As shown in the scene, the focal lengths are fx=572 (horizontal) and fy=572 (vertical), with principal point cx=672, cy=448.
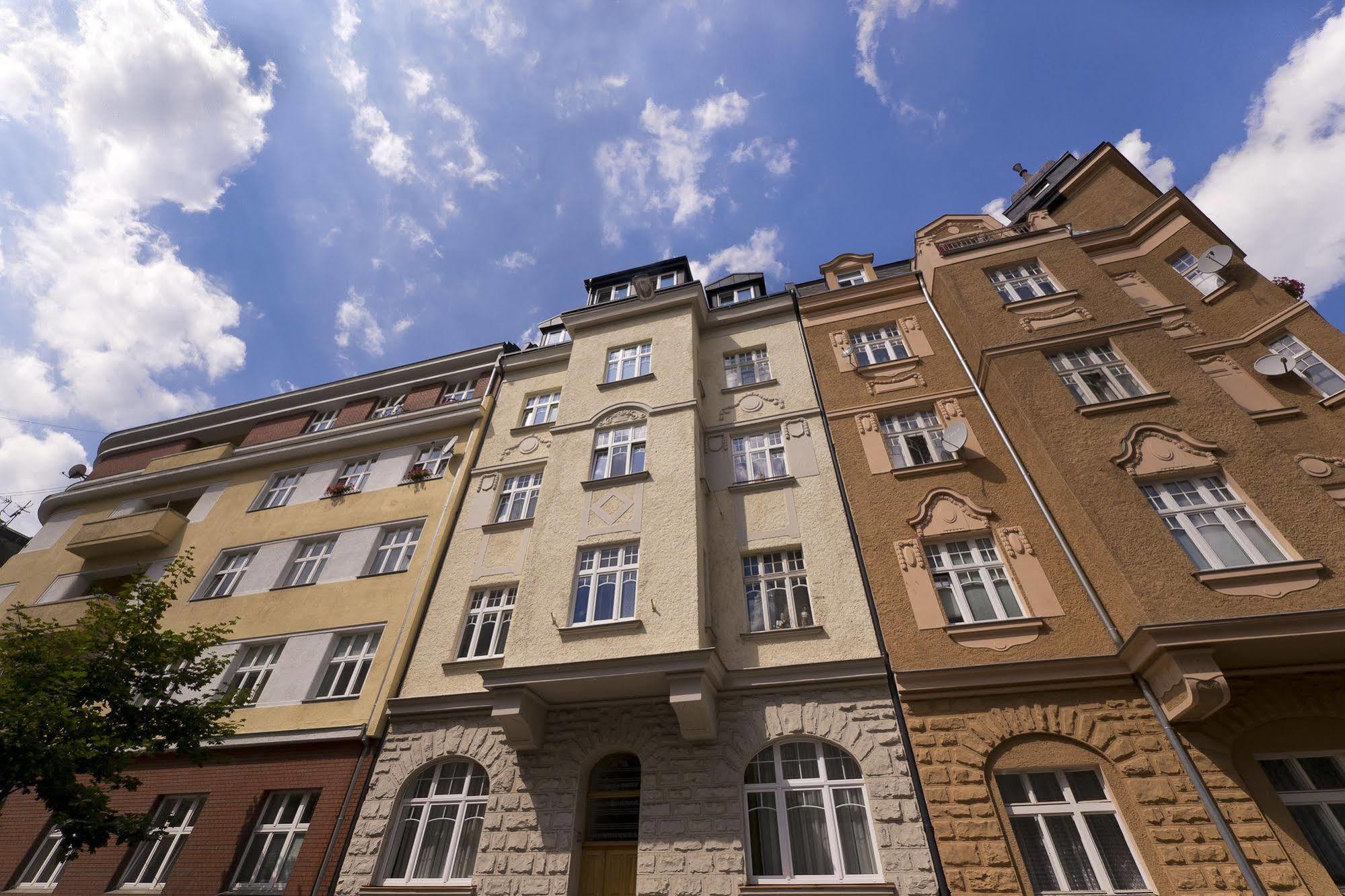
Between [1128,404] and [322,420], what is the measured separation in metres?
24.7

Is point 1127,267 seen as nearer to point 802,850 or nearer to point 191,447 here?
point 802,850

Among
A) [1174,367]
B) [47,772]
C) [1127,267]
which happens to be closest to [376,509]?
[47,772]

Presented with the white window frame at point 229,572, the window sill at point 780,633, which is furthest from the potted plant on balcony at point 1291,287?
the white window frame at point 229,572

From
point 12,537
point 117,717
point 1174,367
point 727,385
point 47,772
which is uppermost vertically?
point 12,537

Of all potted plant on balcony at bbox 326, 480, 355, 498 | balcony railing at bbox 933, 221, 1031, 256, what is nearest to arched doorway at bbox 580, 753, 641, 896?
potted plant on balcony at bbox 326, 480, 355, 498

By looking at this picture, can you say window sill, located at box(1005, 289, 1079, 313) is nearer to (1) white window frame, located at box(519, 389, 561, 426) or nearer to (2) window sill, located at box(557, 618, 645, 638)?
(2) window sill, located at box(557, 618, 645, 638)

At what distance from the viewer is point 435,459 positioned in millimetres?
18016

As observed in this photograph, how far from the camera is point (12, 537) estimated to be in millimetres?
26094

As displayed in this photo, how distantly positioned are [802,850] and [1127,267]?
58.3 ft

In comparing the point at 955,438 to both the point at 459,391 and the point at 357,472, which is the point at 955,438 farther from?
the point at 357,472

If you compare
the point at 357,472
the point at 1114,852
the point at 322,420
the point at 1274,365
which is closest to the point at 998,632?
the point at 1114,852

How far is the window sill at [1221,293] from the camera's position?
14508mm

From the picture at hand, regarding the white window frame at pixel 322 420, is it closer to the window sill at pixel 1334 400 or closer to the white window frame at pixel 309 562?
the white window frame at pixel 309 562

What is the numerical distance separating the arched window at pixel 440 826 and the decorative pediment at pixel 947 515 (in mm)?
10136
